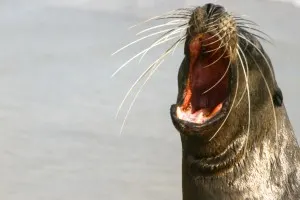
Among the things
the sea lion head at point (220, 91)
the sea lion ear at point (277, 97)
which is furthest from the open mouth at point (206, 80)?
the sea lion ear at point (277, 97)

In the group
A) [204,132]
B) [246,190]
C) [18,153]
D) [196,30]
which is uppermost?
[196,30]

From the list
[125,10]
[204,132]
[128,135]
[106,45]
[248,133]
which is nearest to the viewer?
[204,132]

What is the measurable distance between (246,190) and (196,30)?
70cm

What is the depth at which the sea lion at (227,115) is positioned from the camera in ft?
13.0

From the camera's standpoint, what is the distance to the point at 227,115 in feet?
12.9

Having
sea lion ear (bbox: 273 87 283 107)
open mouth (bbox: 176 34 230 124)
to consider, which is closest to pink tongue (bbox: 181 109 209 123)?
open mouth (bbox: 176 34 230 124)

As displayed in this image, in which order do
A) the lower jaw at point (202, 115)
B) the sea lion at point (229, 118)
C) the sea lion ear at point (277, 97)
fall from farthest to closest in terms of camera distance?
the sea lion ear at point (277, 97), the sea lion at point (229, 118), the lower jaw at point (202, 115)

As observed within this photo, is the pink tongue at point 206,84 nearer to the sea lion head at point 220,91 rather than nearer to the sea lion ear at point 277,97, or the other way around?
the sea lion head at point 220,91

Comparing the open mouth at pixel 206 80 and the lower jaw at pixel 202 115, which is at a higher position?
the open mouth at pixel 206 80

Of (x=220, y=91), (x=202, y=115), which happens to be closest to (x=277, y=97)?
(x=220, y=91)

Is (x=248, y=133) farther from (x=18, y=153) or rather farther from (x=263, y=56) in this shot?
(x=18, y=153)

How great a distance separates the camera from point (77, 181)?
6719 millimetres

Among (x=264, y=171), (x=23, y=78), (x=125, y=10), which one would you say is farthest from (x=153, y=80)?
(x=264, y=171)

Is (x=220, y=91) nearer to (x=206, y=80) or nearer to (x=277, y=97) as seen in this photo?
(x=206, y=80)
